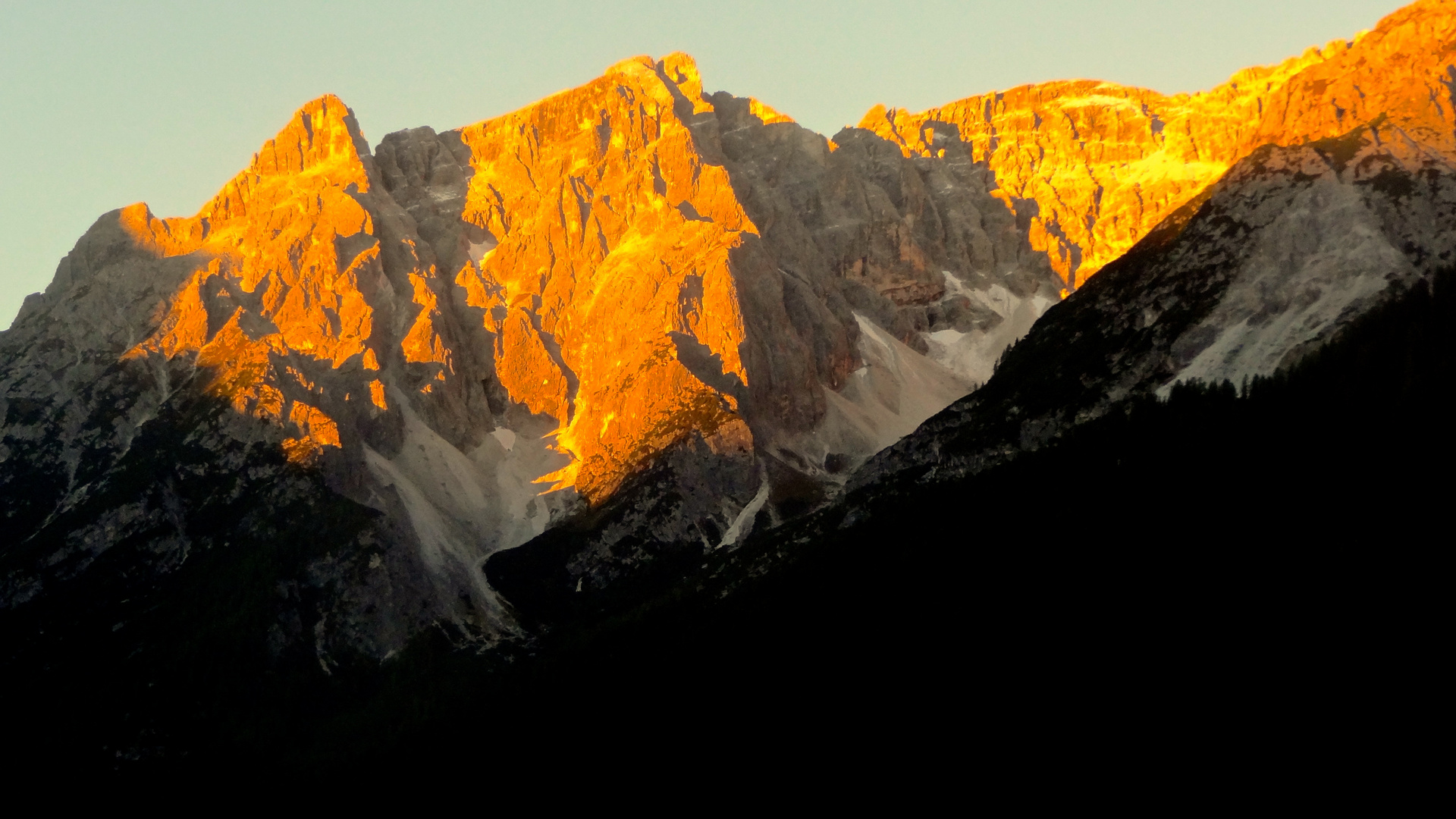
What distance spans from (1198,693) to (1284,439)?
1430 inches

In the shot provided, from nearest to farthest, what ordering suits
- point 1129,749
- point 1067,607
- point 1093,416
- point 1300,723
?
1. point 1300,723
2. point 1129,749
3. point 1067,607
4. point 1093,416

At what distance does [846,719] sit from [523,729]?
47844 mm

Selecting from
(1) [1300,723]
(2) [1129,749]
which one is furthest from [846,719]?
(1) [1300,723]

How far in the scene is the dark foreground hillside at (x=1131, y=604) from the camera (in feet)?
447

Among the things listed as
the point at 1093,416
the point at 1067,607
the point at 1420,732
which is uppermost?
the point at 1093,416

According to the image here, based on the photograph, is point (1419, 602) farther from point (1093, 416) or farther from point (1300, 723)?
point (1093, 416)

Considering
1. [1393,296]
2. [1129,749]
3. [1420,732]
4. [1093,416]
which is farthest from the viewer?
[1093,416]

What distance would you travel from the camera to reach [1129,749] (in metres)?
136

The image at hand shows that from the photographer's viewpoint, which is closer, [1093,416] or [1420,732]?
[1420,732]

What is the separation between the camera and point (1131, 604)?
153750 mm

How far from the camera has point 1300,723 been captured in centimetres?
12756

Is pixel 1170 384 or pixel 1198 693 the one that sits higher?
pixel 1170 384

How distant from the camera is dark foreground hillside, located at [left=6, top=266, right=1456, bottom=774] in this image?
136 m

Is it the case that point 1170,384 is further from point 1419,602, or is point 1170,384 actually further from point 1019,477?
point 1419,602
